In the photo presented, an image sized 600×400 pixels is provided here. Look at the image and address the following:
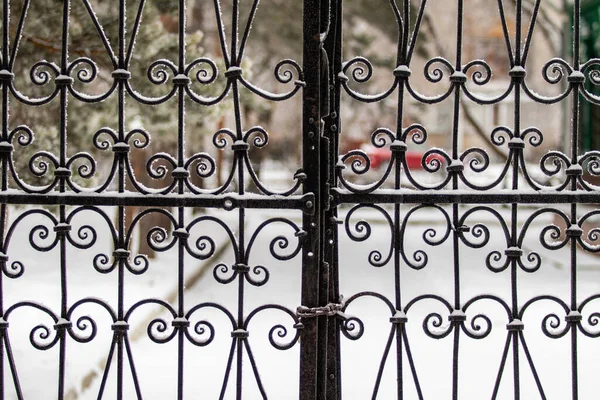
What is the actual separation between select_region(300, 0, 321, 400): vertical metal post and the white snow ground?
1.85 metres

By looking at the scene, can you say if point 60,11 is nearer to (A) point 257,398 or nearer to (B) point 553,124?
(A) point 257,398

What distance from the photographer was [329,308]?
9.44 feet

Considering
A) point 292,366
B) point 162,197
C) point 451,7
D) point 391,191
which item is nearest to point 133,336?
point 292,366

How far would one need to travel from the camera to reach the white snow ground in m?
4.64

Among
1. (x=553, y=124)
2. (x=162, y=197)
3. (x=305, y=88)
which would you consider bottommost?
(x=162, y=197)

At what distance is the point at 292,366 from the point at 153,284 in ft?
10.5

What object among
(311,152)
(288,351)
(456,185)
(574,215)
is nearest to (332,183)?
(311,152)

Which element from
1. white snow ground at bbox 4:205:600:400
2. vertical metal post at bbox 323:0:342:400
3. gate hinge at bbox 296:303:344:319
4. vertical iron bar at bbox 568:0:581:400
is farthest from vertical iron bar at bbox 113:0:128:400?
vertical iron bar at bbox 568:0:581:400

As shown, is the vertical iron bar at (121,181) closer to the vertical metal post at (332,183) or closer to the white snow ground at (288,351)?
the vertical metal post at (332,183)

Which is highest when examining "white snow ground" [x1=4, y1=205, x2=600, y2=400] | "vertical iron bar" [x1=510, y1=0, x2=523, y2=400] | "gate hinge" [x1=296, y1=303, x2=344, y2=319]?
"vertical iron bar" [x1=510, y1=0, x2=523, y2=400]

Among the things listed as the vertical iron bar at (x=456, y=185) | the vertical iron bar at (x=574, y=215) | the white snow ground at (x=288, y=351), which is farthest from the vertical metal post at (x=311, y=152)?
the white snow ground at (x=288, y=351)

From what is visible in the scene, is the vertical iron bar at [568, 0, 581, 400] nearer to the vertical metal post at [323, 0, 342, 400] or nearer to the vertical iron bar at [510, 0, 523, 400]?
the vertical iron bar at [510, 0, 523, 400]

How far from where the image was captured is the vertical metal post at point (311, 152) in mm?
2811

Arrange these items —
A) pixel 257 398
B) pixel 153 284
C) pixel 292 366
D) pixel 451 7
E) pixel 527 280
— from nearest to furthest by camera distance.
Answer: pixel 257 398 < pixel 292 366 < pixel 153 284 < pixel 527 280 < pixel 451 7
